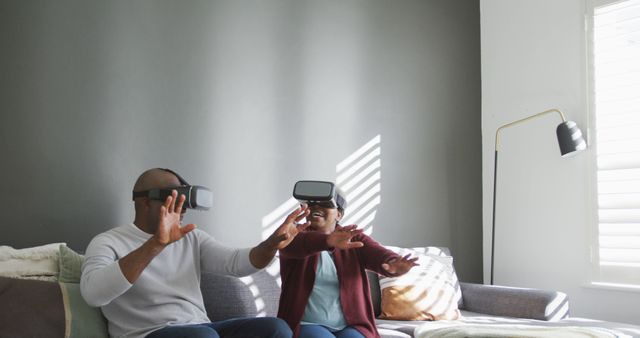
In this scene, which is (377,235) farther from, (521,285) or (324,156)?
(521,285)

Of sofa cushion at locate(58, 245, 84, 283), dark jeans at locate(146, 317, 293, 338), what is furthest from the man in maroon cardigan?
sofa cushion at locate(58, 245, 84, 283)

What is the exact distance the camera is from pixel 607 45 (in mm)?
3957

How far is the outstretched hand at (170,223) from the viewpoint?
2.04 meters

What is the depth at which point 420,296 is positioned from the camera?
3455mm

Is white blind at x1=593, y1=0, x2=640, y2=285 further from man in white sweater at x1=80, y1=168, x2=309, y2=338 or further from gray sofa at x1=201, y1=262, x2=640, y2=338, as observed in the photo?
man in white sweater at x1=80, y1=168, x2=309, y2=338

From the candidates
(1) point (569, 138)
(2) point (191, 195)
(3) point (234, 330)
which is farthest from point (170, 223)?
(1) point (569, 138)

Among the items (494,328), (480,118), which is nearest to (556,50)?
(480,118)

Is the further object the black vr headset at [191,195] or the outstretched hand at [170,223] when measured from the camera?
the black vr headset at [191,195]

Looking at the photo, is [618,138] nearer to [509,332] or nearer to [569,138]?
[569,138]

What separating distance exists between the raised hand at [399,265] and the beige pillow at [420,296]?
3.23ft

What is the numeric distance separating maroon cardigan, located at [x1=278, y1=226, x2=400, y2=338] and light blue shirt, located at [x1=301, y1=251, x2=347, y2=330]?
0.12 feet

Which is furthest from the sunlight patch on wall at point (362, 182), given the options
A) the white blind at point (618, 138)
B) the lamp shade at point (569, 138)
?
the white blind at point (618, 138)

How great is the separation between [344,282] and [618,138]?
7.01 feet

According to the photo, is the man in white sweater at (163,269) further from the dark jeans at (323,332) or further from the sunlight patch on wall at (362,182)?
the sunlight patch on wall at (362,182)
